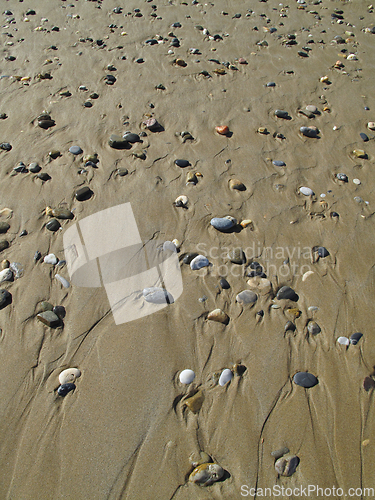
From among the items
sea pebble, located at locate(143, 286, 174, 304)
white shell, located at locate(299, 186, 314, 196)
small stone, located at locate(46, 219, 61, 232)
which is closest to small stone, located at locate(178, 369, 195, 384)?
sea pebble, located at locate(143, 286, 174, 304)

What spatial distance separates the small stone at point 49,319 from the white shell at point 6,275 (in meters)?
0.41

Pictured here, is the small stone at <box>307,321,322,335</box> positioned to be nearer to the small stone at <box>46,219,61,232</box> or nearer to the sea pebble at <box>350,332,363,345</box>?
the sea pebble at <box>350,332,363,345</box>

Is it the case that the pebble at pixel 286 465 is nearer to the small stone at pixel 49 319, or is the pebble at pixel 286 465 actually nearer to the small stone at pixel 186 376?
the small stone at pixel 186 376

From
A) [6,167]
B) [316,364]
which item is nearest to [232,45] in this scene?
[6,167]

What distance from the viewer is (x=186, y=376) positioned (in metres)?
1.80

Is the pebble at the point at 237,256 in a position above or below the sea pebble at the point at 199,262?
below

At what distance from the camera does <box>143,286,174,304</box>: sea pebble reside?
211 cm

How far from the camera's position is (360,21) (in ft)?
17.9

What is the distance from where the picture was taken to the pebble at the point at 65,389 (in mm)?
1737

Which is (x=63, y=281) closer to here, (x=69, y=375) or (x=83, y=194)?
(x=69, y=375)

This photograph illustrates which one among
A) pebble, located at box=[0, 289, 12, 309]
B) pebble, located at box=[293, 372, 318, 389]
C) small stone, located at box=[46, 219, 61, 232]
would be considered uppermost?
small stone, located at box=[46, 219, 61, 232]

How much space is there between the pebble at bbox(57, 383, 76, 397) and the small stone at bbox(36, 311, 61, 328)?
15.4 inches

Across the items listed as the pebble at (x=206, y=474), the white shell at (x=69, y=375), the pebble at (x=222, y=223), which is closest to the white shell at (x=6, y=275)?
the white shell at (x=69, y=375)

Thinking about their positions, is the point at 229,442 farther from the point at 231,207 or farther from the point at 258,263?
the point at 231,207
